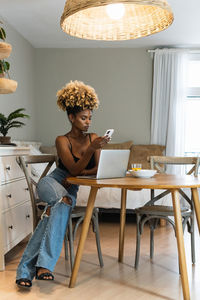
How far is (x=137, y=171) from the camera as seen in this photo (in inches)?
94.9

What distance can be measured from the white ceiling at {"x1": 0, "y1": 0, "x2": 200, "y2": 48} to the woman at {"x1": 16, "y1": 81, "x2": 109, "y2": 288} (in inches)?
81.0

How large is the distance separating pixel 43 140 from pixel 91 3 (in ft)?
14.7

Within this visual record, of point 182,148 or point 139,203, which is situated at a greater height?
point 182,148

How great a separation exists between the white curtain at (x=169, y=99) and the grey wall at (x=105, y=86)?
0.14m

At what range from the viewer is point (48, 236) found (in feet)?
7.11

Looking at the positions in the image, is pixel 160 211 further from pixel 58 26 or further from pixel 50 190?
pixel 58 26

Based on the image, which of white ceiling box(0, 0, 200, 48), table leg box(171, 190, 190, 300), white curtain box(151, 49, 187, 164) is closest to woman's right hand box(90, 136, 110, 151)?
table leg box(171, 190, 190, 300)

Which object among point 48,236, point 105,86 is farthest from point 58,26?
point 48,236

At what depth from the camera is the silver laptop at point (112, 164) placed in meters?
2.20

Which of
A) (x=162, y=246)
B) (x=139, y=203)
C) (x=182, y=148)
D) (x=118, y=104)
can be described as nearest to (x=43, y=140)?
(x=118, y=104)

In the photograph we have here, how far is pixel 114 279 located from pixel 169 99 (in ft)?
13.2

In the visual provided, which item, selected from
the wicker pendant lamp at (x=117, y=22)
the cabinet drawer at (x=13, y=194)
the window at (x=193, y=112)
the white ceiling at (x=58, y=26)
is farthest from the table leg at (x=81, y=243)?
the window at (x=193, y=112)

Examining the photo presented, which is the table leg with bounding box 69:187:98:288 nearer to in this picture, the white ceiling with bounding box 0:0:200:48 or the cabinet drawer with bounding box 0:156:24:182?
Answer: the cabinet drawer with bounding box 0:156:24:182

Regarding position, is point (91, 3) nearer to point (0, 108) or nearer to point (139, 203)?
point (139, 203)
